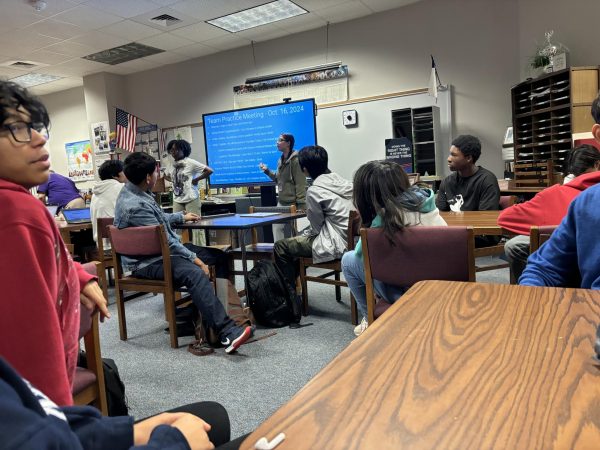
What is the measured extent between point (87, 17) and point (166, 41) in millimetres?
1285

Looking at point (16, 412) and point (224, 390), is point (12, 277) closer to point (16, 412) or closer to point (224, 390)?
point (16, 412)

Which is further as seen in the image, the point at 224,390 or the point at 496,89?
the point at 496,89

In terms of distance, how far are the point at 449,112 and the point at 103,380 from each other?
5062 millimetres

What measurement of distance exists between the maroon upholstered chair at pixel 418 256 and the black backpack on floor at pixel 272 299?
3.97 feet

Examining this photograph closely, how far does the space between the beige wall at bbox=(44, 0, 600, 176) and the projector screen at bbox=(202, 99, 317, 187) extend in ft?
3.98

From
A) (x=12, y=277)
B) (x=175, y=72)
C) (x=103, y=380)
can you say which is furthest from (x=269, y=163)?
(x=12, y=277)

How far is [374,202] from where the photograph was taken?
74.6 inches

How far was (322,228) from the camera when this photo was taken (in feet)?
9.56

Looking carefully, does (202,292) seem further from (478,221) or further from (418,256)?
(478,221)

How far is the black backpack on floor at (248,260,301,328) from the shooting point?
2.91 meters

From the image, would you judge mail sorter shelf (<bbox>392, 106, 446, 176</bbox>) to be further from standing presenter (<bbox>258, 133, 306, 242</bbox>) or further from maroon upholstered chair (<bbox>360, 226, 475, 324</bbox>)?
maroon upholstered chair (<bbox>360, 226, 475, 324</bbox>)

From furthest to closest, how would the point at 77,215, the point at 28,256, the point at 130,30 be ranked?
1. the point at 130,30
2. the point at 77,215
3. the point at 28,256

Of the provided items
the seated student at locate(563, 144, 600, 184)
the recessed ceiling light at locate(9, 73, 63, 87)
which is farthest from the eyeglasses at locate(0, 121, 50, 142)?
the recessed ceiling light at locate(9, 73, 63, 87)

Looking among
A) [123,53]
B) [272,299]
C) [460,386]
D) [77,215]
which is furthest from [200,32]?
[460,386]
